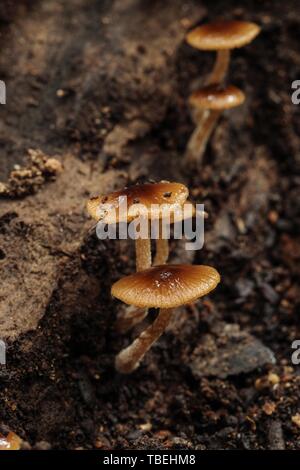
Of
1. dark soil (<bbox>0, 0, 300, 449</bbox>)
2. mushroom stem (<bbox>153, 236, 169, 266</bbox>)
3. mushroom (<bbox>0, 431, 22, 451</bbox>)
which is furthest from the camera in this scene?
Answer: mushroom stem (<bbox>153, 236, 169, 266</bbox>)

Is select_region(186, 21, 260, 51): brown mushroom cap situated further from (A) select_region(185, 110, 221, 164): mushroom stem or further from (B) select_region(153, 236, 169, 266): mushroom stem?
(B) select_region(153, 236, 169, 266): mushroom stem

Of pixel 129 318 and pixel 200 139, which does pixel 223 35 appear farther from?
pixel 129 318

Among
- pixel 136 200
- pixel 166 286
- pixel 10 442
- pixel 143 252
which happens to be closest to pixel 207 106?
pixel 143 252

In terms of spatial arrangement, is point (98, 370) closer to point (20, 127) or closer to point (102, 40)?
point (20, 127)

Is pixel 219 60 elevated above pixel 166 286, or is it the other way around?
pixel 219 60

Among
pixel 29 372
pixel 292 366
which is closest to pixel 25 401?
pixel 29 372

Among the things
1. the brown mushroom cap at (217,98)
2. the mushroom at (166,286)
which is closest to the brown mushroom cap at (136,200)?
the mushroom at (166,286)

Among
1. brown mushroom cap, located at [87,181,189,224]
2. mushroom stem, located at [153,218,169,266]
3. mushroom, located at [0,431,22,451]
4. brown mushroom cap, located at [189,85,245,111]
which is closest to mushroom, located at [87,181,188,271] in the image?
brown mushroom cap, located at [87,181,189,224]
